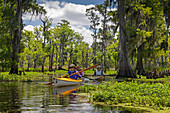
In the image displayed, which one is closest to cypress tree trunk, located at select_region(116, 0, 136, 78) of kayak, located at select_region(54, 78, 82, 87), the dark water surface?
kayak, located at select_region(54, 78, 82, 87)

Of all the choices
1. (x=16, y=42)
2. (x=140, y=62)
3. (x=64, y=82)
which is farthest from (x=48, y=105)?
(x=140, y=62)

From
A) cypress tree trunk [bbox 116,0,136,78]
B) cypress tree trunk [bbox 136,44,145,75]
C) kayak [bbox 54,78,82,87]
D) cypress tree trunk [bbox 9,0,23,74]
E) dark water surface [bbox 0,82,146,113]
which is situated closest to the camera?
dark water surface [bbox 0,82,146,113]

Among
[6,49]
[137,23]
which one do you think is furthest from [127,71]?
[6,49]

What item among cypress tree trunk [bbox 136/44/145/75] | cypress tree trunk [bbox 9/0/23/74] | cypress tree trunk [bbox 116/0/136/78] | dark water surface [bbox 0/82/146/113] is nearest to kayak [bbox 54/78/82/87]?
dark water surface [bbox 0/82/146/113]

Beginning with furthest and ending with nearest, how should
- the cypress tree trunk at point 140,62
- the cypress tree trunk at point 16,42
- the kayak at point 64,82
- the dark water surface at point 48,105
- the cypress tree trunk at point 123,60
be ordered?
the cypress tree trunk at point 140,62, the cypress tree trunk at point 16,42, the cypress tree trunk at point 123,60, the kayak at point 64,82, the dark water surface at point 48,105

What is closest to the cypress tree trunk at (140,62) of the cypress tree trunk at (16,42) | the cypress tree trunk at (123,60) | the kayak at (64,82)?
the cypress tree trunk at (123,60)

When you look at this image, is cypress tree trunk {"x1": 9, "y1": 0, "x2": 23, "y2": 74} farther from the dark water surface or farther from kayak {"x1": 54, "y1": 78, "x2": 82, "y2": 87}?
the dark water surface

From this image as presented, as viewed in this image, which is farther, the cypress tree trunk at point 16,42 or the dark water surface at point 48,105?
the cypress tree trunk at point 16,42

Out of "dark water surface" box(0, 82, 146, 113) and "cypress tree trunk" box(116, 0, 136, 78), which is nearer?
"dark water surface" box(0, 82, 146, 113)

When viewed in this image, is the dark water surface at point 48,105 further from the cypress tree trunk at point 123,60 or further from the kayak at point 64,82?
the cypress tree trunk at point 123,60

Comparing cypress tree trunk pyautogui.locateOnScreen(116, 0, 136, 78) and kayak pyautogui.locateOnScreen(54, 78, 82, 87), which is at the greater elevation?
cypress tree trunk pyautogui.locateOnScreen(116, 0, 136, 78)

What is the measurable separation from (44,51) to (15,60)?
29229 mm

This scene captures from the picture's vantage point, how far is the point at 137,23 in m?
31.4

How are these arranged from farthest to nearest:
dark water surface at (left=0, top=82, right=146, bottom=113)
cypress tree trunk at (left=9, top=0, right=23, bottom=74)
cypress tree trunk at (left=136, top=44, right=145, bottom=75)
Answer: cypress tree trunk at (left=136, top=44, right=145, bottom=75)
cypress tree trunk at (left=9, top=0, right=23, bottom=74)
dark water surface at (left=0, top=82, right=146, bottom=113)
